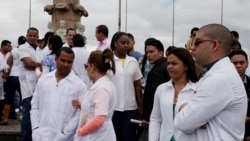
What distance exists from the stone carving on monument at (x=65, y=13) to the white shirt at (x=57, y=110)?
6.13 meters

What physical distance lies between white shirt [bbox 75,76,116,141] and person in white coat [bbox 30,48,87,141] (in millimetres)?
364

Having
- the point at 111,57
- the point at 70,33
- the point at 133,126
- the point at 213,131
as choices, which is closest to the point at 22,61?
the point at 70,33

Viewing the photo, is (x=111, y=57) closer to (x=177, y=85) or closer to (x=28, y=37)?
(x=177, y=85)

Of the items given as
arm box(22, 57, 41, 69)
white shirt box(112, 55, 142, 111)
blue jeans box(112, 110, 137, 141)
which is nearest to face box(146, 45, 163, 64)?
white shirt box(112, 55, 142, 111)

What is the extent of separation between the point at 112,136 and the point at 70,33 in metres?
3.16

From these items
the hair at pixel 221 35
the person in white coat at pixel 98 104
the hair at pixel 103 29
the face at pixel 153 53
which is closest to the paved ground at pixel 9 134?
the hair at pixel 103 29

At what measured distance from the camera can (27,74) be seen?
19.7ft

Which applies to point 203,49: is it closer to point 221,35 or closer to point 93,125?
point 221,35

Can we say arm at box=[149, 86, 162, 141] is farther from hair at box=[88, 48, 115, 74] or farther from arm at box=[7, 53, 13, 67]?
arm at box=[7, 53, 13, 67]

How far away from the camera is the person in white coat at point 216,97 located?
2.25 m

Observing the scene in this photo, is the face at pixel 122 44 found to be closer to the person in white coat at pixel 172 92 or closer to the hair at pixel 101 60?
the hair at pixel 101 60

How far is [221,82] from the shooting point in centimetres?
224

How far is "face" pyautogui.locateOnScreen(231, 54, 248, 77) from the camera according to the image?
4117mm

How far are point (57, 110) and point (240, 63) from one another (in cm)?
176
